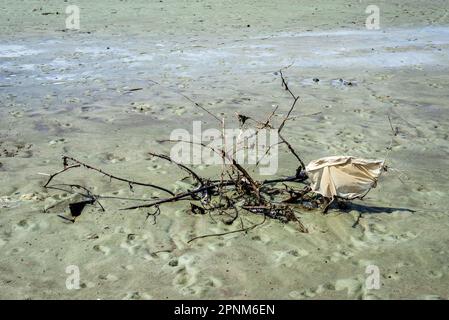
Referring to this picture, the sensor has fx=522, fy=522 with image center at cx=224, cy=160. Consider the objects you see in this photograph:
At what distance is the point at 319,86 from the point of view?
881cm

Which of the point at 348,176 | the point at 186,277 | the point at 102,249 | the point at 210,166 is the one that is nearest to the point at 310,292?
the point at 186,277

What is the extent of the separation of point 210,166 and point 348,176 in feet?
5.83

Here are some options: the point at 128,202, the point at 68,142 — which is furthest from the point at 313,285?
the point at 68,142

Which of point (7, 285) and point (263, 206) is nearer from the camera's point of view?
point (7, 285)

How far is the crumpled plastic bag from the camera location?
412 centimetres

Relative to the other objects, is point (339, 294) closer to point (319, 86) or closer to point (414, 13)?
point (319, 86)

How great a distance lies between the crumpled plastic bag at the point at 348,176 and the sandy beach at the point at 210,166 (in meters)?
0.25

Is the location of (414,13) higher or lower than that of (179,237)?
higher

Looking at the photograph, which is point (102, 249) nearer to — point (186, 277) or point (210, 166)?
point (186, 277)

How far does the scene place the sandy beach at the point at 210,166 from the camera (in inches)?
140

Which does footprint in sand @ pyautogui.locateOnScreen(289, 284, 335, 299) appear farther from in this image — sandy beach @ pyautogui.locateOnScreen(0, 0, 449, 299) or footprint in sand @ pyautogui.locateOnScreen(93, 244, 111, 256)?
footprint in sand @ pyautogui.locateOnScreen(93, 244, 111, 256)

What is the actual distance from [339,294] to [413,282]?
20.8 inches

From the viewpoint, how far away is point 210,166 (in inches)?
217

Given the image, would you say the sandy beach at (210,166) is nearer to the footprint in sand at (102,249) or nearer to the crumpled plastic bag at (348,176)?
the footprint in sand at (102,249)
